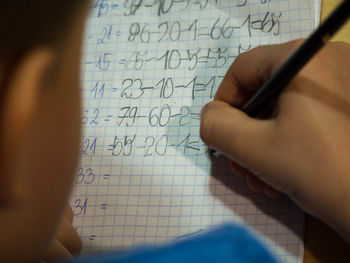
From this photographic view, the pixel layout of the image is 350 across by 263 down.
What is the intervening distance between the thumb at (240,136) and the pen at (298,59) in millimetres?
17

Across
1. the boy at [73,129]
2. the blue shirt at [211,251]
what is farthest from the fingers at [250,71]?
the blue shirt at [211,251]

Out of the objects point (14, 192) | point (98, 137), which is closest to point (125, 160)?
point (98, 137)

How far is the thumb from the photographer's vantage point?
1.25 feet

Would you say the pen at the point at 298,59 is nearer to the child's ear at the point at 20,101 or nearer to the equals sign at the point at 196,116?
the equals sign at the point at 196,116

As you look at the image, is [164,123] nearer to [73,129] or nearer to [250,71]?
[250,71]

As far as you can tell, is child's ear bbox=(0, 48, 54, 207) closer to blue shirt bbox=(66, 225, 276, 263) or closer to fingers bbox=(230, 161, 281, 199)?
blue shirt bbox=(66, 225, 276, 263)

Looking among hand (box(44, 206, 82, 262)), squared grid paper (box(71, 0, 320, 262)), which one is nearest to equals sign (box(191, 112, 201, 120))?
squared grid paper (box(71, 0, 320, 262))

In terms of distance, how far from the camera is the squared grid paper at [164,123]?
436 millimetres

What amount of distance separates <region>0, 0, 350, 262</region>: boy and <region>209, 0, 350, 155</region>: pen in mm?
15

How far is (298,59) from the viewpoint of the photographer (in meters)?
0.34

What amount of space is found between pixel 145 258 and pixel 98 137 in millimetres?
262

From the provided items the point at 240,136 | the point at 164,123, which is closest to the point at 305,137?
the point at 240,136

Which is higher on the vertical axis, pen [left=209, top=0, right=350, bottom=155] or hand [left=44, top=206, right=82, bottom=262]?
pen [left=209, top=0, right=350, bottom=155]

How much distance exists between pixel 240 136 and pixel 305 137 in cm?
6
